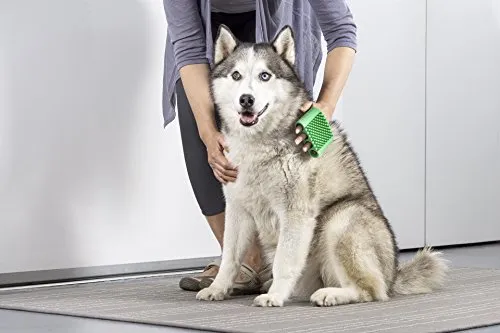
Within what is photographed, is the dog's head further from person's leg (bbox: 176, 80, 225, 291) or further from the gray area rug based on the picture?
the gray area rug

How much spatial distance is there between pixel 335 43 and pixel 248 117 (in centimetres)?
54

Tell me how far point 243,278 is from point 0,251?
0.90 m

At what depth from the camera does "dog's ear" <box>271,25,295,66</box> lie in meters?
3.00

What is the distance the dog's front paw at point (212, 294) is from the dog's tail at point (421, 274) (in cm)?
53

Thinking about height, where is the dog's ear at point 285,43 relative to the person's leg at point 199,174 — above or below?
above

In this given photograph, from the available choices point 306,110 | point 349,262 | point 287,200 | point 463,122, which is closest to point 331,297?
point 349,262

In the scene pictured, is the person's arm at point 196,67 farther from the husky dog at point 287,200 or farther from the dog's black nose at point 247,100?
the dog's black nose at point 247,100

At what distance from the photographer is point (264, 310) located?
2805 mm

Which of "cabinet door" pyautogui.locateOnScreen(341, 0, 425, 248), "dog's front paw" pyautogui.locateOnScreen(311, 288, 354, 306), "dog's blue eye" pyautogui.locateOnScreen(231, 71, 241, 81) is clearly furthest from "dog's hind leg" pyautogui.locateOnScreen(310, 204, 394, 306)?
"cabinet door" pyautogui.locateOnScreen(341, 0, 425, 248)

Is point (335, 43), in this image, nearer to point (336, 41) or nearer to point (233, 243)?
point (336, 41)

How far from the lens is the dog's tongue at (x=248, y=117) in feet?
9.53

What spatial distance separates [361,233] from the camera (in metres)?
2.94

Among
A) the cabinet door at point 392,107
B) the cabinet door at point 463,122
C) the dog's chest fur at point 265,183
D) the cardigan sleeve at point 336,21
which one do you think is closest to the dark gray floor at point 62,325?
the dog's chest fur at point 265,183

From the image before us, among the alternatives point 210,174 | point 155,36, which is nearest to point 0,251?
point 210,174
